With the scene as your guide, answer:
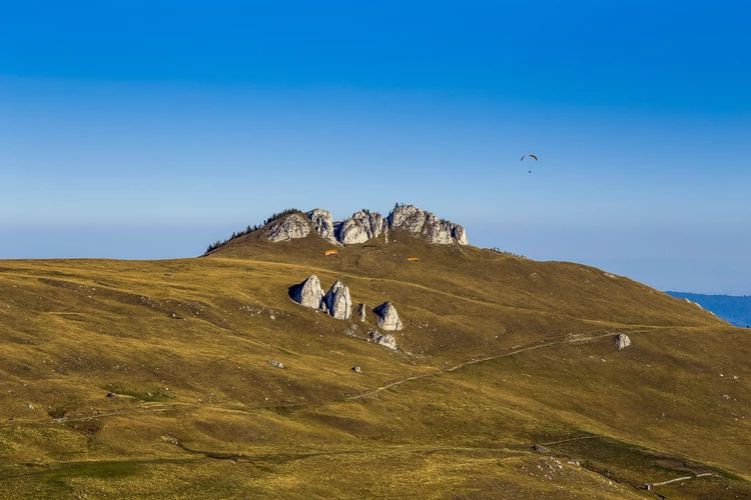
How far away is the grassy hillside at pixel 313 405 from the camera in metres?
87.2

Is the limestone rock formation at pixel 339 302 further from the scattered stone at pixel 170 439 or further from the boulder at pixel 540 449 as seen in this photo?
the scattered stone at pixel 170 439

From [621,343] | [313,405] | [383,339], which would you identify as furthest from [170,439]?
[621,343]

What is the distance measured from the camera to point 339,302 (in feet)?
643

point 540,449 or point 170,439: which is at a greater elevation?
point 170,439

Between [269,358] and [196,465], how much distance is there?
64.1 m

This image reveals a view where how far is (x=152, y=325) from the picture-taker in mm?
150625

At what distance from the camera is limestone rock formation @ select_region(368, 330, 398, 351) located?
18646 cm

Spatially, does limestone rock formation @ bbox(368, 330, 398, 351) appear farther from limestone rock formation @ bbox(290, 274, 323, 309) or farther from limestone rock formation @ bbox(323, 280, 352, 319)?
limestone rock formation @ bbox(290, 274, 323, 309)

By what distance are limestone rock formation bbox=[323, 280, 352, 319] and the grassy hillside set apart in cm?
429

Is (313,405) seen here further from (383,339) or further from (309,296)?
(309,296)

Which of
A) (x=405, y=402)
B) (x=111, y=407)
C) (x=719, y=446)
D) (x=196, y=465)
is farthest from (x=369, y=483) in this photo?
(x=719, y=446)

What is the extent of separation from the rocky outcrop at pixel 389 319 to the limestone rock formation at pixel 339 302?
9.16 m

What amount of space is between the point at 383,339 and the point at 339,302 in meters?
17.6

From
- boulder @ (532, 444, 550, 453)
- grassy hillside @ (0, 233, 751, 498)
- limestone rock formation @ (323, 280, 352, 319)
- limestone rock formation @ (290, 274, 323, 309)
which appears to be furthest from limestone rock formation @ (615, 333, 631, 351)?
limestone rock formation @ (290, 274, 323, 309)
